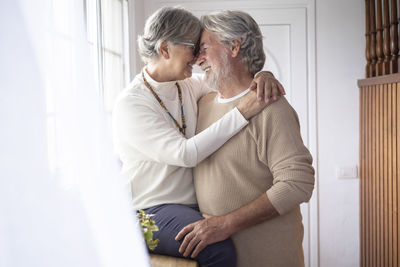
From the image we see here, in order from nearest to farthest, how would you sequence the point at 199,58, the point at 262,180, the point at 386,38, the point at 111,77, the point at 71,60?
the point at 262,180 → the point at 199,58 → the point at 71,60 → the point at 111,77 → the point at 386,38

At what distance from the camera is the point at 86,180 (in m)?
1.88

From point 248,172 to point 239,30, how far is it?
518mm

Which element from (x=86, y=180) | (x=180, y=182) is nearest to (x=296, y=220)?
(x=180, y=182)

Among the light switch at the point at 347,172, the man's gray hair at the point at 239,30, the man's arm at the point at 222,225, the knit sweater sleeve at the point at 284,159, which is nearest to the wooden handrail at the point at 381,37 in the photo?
the light switch at the point at 347,172

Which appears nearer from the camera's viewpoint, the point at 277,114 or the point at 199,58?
the point at 277,114

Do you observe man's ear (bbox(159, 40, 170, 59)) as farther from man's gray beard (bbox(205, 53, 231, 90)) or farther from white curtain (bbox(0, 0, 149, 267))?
white curtain (bbox(0, 0, 149, 267))

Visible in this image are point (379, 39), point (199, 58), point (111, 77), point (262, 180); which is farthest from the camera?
point (379, 39)

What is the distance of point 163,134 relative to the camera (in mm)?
1581

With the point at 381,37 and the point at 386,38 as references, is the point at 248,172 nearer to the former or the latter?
the point at 386,38

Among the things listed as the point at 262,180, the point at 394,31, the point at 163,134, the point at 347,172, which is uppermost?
the point at 394,31

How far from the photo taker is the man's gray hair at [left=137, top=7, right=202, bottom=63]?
5.54 feet

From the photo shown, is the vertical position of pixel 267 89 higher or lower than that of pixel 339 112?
higher

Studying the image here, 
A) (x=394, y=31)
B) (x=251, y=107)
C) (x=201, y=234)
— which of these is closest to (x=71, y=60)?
(x=251, y=107)

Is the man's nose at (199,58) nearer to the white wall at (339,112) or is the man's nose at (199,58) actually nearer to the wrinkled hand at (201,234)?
the wrinkled hand at (201,234)
